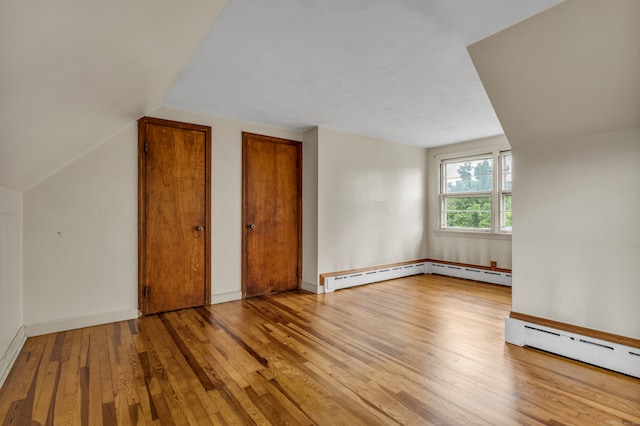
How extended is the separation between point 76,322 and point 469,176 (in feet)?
19.9

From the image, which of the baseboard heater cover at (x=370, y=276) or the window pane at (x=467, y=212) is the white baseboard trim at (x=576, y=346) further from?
the window pane at (x=467, y=212)

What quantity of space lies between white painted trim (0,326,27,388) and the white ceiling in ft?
8.50

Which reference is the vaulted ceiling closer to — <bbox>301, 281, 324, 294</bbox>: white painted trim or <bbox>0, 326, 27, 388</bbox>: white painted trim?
<bbox>0, 326, 27, 388</bbox>: white painted trim

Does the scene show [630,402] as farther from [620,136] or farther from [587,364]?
[620,136]

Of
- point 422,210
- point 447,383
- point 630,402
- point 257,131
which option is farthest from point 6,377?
point 422,210

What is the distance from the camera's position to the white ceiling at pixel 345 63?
1913 millimetres

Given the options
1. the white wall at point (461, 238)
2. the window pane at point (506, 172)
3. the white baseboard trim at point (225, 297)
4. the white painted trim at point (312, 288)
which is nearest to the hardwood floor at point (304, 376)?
the white baseboard trim at point (225, 297)

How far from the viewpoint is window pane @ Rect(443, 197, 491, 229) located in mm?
5371

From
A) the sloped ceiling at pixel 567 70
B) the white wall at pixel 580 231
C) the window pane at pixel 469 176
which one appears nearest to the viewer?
the sloped ceiling at pixel 567 70

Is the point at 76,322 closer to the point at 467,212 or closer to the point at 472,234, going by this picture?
the point at 472,234

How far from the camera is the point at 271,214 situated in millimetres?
4492

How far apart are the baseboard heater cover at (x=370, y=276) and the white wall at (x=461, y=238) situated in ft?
1.78

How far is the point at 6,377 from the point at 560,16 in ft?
14.5

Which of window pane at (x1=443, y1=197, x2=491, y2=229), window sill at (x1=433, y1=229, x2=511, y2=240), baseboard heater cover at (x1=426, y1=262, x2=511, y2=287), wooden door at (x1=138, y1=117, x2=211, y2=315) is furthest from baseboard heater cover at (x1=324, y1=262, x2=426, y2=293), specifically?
wooden door at (x1=138, y1=117, x2=211, y2=315)
